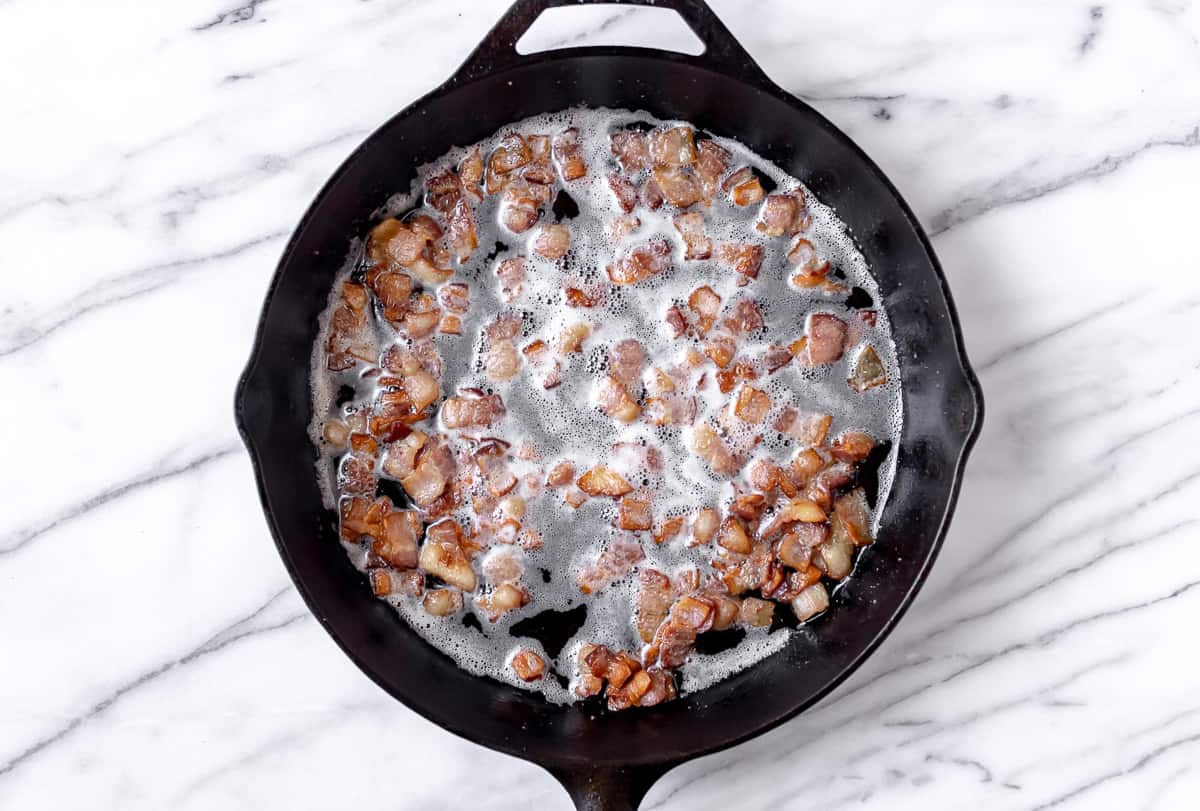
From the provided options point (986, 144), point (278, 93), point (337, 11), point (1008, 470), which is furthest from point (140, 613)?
point (986, 144)

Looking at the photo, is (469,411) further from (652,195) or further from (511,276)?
(652,195)

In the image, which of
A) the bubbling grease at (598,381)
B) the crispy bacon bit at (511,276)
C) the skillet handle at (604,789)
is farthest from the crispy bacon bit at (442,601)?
the crispy bacon bit at (511,276)

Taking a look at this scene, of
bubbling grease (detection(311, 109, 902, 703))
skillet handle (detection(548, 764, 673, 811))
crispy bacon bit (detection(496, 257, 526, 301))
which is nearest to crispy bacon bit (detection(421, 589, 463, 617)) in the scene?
bubbling grease (detection(311, 109, 902, 703))

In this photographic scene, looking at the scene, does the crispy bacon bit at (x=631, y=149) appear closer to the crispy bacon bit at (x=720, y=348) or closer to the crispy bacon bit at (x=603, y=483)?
the crispy bacon bit at (x=720, y=348)

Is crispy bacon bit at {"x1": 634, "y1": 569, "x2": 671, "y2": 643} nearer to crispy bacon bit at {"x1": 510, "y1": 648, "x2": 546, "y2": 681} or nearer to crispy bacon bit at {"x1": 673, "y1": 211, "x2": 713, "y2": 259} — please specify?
crispy bacon bit at {"x1": 510, "y1": 648, "x2": 546, "y2": 681}

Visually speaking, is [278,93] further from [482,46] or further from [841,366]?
[841,366]

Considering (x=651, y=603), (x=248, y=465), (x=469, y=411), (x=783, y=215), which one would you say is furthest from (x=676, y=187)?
(x=248, y=465)
